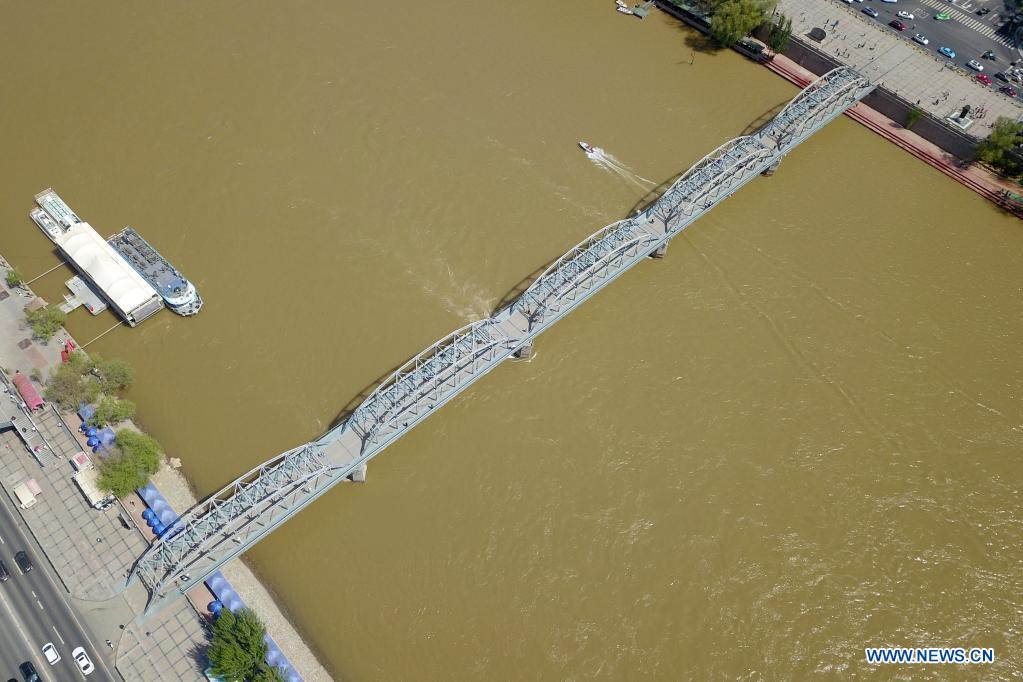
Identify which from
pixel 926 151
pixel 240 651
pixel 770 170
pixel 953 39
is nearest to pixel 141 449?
pixel 240 651

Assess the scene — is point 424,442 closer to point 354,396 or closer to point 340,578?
point 354,396

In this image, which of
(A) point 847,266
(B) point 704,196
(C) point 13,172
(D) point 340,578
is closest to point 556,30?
(B) point 704,196

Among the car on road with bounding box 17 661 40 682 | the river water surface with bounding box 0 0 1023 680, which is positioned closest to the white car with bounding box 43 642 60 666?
the car on road with bounding box 17 661 40 682

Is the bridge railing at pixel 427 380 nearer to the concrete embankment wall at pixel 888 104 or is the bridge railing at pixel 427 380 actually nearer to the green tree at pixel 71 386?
the green tree at pixel 71 386

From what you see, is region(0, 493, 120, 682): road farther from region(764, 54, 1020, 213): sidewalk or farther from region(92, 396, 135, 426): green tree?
region(764, 54, 1020, 213): sidewalk

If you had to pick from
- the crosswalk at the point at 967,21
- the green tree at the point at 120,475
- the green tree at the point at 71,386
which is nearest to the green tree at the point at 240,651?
the green tree at the point at 120,475
